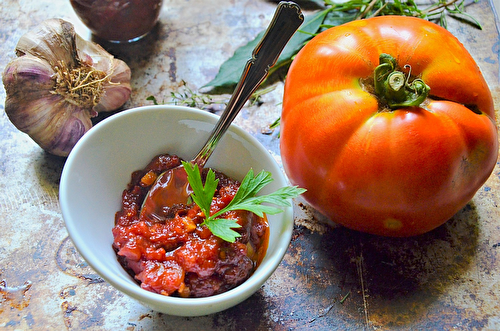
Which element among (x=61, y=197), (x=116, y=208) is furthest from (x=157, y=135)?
(x=61, y=197)

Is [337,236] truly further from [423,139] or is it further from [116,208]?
[116,208]

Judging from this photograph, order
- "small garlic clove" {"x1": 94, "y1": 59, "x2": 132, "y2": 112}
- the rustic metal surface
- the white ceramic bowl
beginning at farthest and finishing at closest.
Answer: "small garlic clove" {"x1": 94, "y1": 59, "x2": 132, "y2": 112}, the rustic metal surface, the white ceramic bowl

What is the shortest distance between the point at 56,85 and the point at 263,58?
0.69 metres

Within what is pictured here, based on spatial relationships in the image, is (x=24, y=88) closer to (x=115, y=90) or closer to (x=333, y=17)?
(x=115, y=90)

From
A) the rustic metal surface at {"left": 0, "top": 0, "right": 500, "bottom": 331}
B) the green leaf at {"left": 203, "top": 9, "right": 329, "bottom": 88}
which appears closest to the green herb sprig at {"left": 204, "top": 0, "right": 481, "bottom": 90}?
the green leaf at {"left": 203, "top": 9, "right": 329, "bottom": 88}

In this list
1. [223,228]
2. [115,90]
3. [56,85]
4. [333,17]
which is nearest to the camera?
[223,228]

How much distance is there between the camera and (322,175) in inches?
47.7

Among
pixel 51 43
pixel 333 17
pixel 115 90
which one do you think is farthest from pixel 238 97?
pixel 333 17

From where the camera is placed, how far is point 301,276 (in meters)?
1.35

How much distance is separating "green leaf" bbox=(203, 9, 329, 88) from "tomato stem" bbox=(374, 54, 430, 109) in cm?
62

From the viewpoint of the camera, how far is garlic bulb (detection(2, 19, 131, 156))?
141 cm

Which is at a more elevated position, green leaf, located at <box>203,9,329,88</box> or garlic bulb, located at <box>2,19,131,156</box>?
green leaf, located at <box>203,9,329,88</box>

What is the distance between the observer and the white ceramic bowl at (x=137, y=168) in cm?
103

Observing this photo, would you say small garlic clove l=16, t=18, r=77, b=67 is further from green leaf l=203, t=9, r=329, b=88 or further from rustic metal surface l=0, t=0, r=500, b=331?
green leaf l=203, t=9, r=329, b=88
